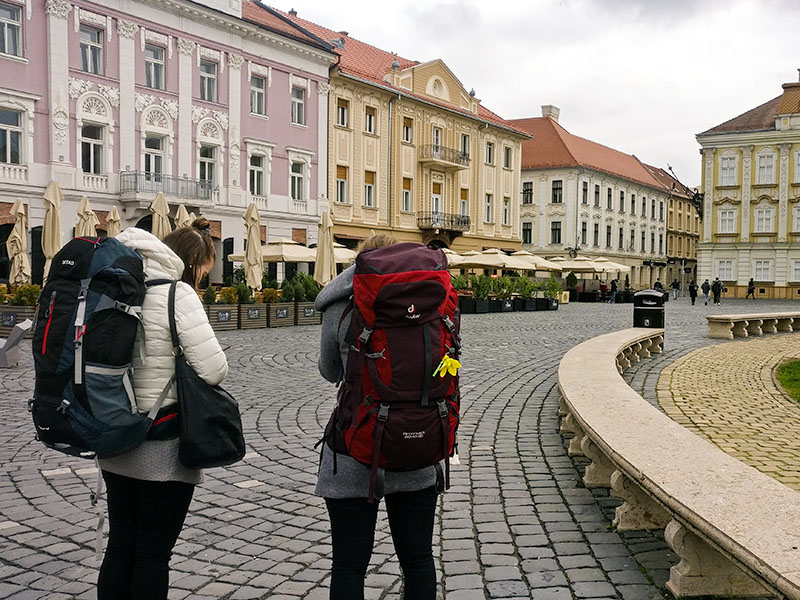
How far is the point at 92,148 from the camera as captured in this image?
2723cm

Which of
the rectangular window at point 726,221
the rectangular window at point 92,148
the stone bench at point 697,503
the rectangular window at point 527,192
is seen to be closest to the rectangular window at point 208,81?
the rectangular window at point 92,148

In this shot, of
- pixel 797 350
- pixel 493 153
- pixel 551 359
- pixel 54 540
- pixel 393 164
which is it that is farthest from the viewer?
pixel 493 153

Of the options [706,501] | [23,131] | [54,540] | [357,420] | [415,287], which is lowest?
[54,540]

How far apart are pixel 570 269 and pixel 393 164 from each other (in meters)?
11.5

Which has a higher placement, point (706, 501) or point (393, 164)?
point (393, 164)

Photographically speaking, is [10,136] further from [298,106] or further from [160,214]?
[298,106]

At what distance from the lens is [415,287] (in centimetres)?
271

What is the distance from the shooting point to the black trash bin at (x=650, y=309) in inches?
586

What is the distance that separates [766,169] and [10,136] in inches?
2032

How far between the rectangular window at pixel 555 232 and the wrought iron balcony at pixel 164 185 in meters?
35.4

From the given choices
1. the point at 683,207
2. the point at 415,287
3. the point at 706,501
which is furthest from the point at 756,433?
the point at 683,207

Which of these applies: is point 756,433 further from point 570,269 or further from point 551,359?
point 570,269

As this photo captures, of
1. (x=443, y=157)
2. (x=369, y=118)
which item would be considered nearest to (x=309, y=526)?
(x=369, y=118)

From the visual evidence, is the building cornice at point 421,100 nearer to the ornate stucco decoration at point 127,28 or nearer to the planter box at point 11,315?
the ornate stucco decoration at point 127,28
